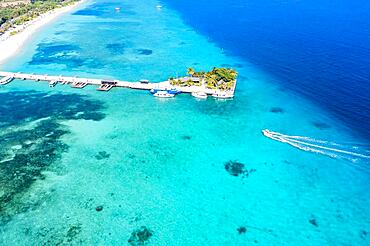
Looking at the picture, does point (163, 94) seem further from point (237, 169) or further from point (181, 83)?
point (237, 169)

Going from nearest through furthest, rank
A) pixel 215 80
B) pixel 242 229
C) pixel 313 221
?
pixel 242 229, pixel 313 221, pixel 215 80

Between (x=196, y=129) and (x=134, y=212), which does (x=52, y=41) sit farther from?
(x=134, y=212)

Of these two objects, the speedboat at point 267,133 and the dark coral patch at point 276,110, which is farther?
the dark coral patch at point 276,110

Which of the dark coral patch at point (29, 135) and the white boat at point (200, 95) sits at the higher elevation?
the white boat at point (200, 95)

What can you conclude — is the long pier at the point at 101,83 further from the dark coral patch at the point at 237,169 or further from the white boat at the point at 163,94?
the dark coral patch at the point at 237,169

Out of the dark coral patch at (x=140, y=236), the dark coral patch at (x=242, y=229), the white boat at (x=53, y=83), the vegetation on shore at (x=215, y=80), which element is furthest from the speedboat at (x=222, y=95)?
the white boat at (x=53, y=83)

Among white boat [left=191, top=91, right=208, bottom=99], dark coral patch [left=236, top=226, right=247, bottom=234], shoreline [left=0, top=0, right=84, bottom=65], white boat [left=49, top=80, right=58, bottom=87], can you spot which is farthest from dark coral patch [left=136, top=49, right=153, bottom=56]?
dark coral patch [left=236, top=226, right=247, bottom=234]

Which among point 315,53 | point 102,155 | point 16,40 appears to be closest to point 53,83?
point 102,155
